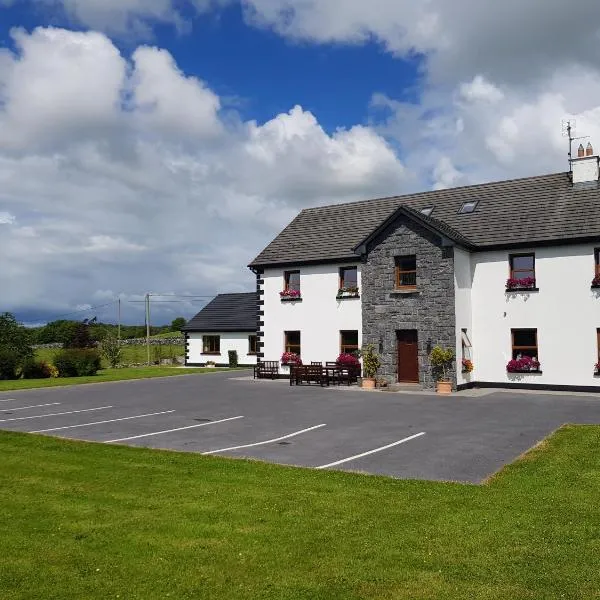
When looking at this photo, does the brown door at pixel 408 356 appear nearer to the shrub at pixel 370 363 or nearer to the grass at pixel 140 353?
the shrub at pixel 370 363

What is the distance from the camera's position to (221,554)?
21.4 feet

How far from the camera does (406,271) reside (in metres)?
26.6

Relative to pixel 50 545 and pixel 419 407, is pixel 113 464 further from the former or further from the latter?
pixel 419 407

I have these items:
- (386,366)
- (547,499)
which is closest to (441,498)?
(547,499)

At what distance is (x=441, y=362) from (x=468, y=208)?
27.3ft

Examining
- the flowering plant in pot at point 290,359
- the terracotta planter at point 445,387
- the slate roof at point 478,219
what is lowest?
the terracotta planter at point 445,387

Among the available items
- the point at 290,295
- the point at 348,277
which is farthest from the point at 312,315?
the point at 348,277

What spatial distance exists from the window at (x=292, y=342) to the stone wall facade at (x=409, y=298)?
470 cm

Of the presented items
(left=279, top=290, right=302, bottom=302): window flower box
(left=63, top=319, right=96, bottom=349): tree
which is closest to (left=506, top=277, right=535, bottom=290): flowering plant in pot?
(left=279, top=290, right=302, bottom=302): window flower box

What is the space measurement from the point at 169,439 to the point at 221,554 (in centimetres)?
791

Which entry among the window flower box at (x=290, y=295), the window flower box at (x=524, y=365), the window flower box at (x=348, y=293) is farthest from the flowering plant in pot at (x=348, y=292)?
the window flower box at (x=524, y=365)

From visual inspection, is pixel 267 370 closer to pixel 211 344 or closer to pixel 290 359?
pixel 290 359

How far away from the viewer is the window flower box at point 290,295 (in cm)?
3061

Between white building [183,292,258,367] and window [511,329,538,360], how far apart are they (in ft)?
72.8
